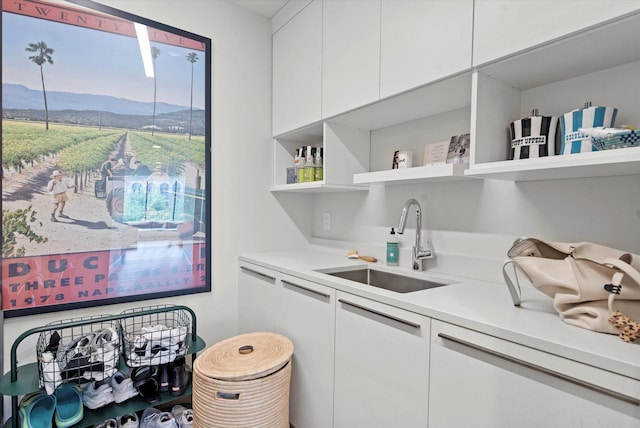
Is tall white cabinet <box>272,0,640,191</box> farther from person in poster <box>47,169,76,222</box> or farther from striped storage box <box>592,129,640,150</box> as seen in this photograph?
person in poster <box>47,169,76,222</box>

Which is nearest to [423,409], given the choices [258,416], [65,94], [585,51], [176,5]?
[258,416]

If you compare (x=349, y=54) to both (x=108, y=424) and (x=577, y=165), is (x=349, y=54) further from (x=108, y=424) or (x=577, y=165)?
(x=108, y=424)

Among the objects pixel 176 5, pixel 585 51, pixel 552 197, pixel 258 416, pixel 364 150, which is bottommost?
pixel 258 416

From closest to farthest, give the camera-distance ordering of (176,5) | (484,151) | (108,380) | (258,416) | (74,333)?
(484,151) → (258,416) → (108,380) → (74,333) → (176,5)

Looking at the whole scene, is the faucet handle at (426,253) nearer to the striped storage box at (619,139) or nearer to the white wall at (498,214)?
the white wall at (498,214)

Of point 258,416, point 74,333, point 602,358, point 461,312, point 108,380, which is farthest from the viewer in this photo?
point 74,333

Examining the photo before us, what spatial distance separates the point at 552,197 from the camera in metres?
1.30

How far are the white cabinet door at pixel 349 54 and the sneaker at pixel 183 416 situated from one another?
1.81 m

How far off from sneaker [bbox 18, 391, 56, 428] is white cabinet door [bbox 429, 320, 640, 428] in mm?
1617

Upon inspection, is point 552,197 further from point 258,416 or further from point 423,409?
point 258,416

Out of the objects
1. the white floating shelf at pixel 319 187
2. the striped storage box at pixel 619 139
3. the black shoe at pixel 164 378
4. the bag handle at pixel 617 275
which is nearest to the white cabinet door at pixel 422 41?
the striped storage box at pixel 619 139

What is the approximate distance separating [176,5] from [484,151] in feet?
6.55

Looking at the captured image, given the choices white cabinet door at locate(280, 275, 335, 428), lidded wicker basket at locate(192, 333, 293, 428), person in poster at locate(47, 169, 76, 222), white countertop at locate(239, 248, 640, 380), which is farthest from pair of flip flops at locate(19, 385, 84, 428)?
white countertop at locate(239, 248, 640, 380)

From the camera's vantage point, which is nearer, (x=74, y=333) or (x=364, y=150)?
(x=74, y=333)
